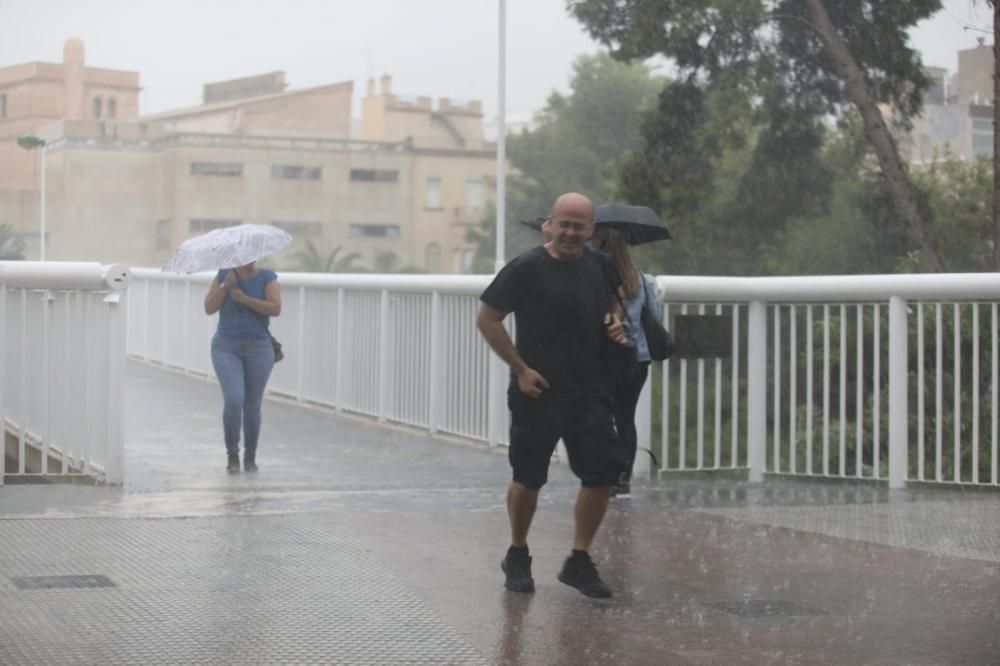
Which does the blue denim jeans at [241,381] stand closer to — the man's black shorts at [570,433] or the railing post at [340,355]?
the railing post at [340,355]

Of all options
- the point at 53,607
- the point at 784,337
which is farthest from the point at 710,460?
the point at 53,607

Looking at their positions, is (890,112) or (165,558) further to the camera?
(890,112)

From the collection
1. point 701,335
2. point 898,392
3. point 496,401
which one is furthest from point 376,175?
point 898,392

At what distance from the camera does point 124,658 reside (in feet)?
18.4

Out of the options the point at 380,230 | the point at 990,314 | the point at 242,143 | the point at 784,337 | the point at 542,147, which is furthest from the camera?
the point at 380,230

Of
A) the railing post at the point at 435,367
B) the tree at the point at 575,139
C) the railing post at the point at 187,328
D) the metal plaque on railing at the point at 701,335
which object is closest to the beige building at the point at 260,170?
the tree at the point at 575,139

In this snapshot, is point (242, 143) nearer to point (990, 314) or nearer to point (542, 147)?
point (542, 147)

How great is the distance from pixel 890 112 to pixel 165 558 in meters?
28.9

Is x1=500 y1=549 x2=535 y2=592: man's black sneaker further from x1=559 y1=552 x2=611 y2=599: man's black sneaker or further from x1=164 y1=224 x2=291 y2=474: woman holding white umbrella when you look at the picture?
x1=164 y1=224 x2=291 y2=474: woman holding white umbrella

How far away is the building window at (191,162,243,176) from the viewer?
283 ft

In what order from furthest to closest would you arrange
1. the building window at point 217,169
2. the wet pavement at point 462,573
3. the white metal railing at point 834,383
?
the building window at point 217,169, the white metal railing at point 834,383, the wet pavement at point 462,573

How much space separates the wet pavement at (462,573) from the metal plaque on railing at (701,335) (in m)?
0.84

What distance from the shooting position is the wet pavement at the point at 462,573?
5973 millimetres

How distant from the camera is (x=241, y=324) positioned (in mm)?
11359
